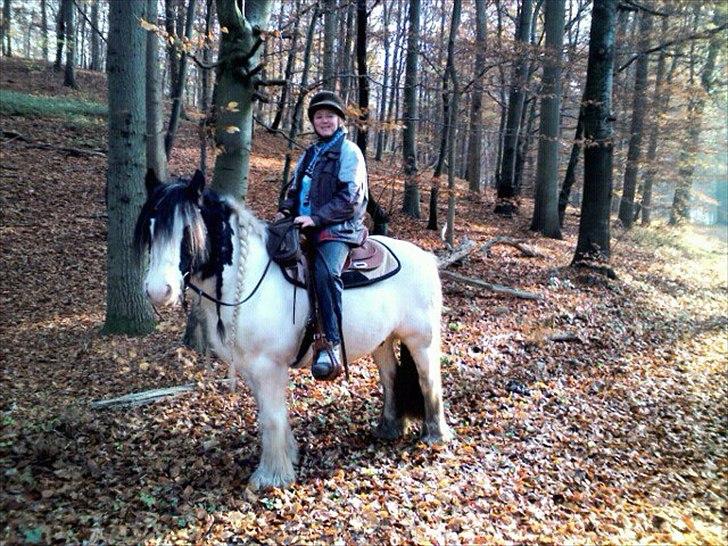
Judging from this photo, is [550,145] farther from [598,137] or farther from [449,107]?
[449,107]

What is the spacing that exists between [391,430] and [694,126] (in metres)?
19.4

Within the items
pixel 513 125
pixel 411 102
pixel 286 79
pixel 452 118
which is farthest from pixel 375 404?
pixel 513 125

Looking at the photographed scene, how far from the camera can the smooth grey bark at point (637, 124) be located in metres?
17.2

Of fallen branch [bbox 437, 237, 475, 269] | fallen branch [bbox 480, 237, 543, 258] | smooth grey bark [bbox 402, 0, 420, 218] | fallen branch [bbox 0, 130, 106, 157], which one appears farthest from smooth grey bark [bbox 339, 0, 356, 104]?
fallen branch [bbox 0, 130, 106, 157]

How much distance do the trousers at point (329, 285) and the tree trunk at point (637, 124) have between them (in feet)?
50.7

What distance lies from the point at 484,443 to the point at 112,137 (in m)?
5.79

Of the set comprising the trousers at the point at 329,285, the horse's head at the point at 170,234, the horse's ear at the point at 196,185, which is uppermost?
the horse's ear at the point at 196,185

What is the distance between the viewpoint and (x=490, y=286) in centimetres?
948

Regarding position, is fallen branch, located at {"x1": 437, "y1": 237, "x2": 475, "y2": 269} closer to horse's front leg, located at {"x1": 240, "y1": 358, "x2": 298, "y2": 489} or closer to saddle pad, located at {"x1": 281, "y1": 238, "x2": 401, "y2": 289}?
saddle pad, located at {"x1": 281, "y1": 238, "x2": 401, "y2": 289}

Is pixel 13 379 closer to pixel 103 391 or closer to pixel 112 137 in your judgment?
pixel 103 391

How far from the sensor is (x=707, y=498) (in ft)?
14.2

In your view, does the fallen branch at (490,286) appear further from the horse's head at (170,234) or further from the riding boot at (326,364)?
the horse's head at (170,234)

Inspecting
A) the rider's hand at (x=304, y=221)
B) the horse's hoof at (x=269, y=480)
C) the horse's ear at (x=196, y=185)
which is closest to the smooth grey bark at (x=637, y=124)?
the rider's hand at (x=304, y=221)

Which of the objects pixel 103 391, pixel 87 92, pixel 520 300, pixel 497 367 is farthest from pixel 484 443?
pixel 87 92
